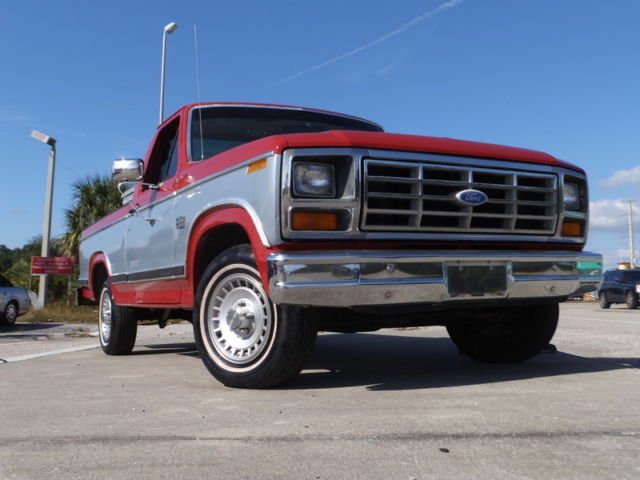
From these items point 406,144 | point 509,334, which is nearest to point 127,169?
point 406,144

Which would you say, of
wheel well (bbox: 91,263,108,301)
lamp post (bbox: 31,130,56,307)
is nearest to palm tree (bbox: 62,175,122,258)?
lamp post (bbox: 31,130,56,307)

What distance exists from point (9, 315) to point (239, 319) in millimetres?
12494

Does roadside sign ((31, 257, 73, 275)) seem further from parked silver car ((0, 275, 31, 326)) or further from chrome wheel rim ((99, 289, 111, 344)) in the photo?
chrome wheel rim ((99, 289, 111, 344))

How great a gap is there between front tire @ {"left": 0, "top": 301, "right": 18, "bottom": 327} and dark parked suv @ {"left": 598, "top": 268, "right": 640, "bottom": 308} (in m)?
18.5

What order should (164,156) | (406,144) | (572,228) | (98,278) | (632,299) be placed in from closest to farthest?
(406,144) < (572,228) < (164,156) < (98,278) < (632,299)

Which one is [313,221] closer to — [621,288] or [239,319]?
[239,319]

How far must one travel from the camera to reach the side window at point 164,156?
5199mm

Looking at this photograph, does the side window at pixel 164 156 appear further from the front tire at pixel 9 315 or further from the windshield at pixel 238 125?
the front tire at pixel 9 315

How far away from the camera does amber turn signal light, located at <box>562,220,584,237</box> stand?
4117 millimetres

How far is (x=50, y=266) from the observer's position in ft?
62.5

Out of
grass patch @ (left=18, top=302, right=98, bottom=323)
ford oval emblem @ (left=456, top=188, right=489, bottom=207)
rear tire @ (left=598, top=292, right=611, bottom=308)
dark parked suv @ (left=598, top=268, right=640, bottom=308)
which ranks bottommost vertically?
grass patch @ (left=18, top=302, right=98, bottom=323)

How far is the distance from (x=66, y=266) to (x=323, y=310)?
17679 millimetres

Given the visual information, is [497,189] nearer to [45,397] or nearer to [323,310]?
[323,310]

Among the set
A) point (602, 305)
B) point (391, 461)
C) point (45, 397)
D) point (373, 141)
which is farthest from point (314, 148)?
point (602, 305)
